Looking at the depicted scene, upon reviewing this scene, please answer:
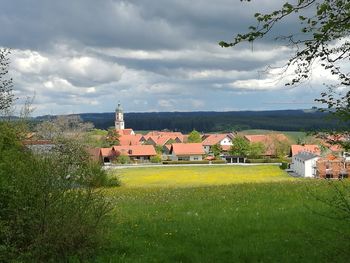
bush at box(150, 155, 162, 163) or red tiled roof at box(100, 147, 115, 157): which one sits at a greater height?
red tiled roof at box(100, 147, 115, 157)

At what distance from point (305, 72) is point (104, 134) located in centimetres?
13223

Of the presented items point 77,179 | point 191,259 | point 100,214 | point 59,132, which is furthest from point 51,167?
point 59,132

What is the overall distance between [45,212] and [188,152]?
383 ft

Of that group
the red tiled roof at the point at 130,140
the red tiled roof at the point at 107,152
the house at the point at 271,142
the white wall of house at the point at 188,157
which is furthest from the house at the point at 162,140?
the house at the point at 271,142

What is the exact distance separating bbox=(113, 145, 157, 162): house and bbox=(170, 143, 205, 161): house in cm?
693

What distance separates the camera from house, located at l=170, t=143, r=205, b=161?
409 feet

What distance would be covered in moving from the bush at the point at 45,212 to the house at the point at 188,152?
11471 cm

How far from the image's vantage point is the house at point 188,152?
125 m

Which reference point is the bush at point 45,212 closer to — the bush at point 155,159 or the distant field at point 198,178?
the distant field at point 198,178

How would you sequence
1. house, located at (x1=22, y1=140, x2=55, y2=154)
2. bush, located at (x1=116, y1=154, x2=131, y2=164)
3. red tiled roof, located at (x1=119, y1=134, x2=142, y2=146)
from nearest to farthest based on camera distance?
1. house, located at (x1=22, y1=140, x2=55, y2=154)
2. bush, located at (x1=116, y1=154, x2=131, y2=164)
3. red tiled roof, located at (x1=119, y1=134, x2=142, y2=146)

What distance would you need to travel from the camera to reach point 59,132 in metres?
64.0

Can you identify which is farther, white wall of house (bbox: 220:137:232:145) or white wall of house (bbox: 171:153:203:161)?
white wall of house (bbox: 220:137:232:145)

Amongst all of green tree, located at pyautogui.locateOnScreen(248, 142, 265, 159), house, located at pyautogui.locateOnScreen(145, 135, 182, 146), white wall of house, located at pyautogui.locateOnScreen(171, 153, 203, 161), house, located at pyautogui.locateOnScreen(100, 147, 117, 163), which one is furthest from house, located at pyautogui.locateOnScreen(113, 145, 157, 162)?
house, located at pyautogui.locateOnScreen(145, 135, 182, 146)

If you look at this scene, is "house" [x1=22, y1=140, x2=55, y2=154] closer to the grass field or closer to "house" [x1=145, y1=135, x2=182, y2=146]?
the grass field
